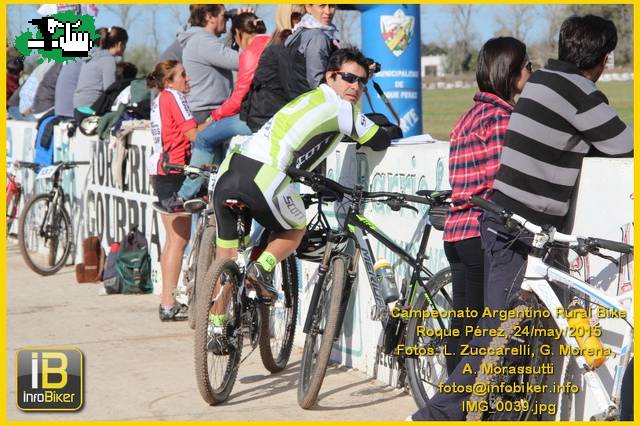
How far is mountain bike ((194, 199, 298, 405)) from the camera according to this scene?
666 cm

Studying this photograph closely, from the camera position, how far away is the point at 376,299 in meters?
6.73

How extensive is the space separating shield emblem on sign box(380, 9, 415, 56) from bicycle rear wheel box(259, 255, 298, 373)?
188 inches

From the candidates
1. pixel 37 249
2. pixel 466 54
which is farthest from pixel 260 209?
pixel 466 54

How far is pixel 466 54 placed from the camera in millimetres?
82000

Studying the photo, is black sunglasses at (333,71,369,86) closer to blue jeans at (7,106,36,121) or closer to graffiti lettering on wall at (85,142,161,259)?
graffiti lettering on wall at (85,142,161,259)

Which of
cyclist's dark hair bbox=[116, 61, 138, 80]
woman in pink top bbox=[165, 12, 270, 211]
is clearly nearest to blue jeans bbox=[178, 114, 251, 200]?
woman in pink top bbox=[165, 12, 270, 211]

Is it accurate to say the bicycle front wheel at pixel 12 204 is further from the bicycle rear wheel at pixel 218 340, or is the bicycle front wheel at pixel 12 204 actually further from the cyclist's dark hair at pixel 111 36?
the bicycle rear wheel at pixel 218 340

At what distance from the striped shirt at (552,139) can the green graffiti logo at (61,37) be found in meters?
6.56

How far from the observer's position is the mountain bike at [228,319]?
6664mm

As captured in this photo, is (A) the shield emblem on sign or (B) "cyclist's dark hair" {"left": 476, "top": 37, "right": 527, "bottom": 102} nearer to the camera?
(B) "cyclist's dark hair" {"left": 476, "top": 37, "right": 527, "bottom": 102}

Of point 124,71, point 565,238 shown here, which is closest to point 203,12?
point 124,71

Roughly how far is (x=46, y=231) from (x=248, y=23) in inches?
149

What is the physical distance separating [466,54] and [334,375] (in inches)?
2987

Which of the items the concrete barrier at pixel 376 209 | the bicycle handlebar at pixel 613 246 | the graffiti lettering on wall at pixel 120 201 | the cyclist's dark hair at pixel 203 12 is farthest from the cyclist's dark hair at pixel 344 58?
the graffiti lettering on wall at pixel 120 201
